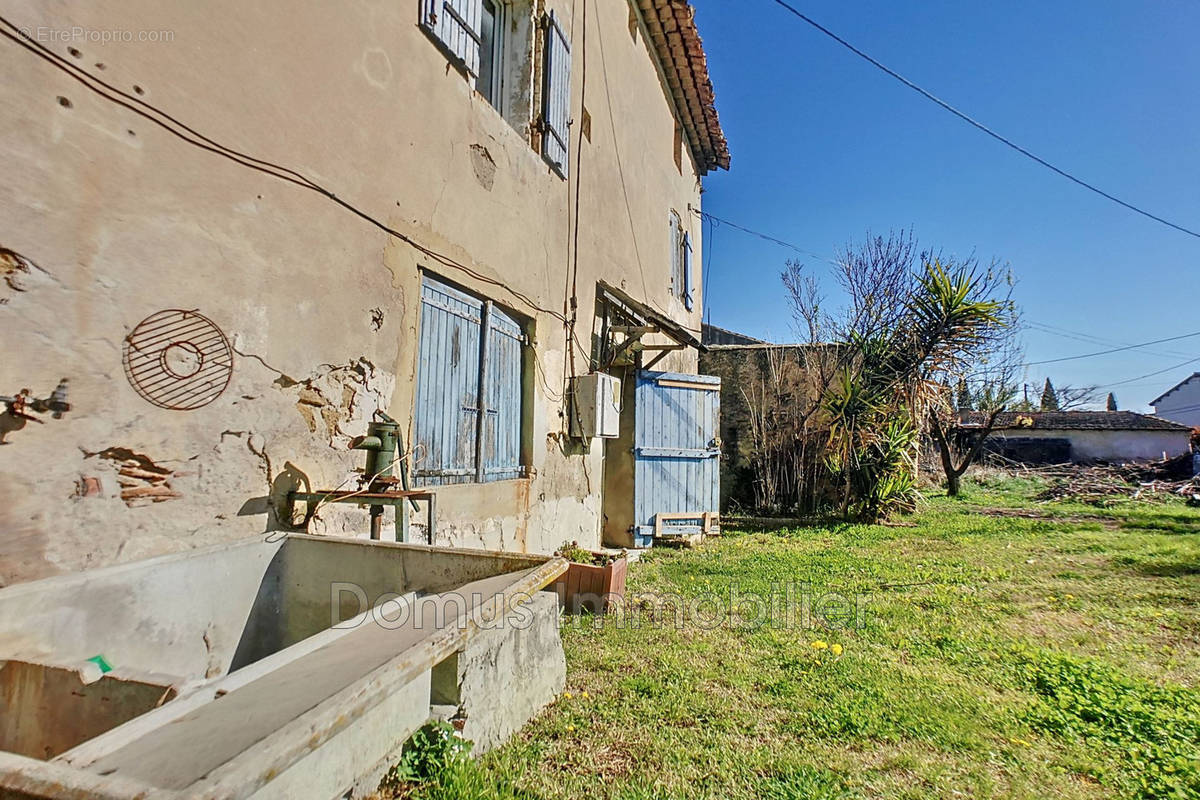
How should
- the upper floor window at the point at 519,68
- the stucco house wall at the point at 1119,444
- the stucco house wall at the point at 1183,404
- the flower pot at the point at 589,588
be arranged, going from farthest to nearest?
the stucco house wall at the point at 1183,404, the stucco house wall at the point at 1119,444, the upper floor window at the point at 519,68, the flower pot at the point at 589,588

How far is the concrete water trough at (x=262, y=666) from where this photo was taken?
0.95 metres

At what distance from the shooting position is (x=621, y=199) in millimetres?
7469

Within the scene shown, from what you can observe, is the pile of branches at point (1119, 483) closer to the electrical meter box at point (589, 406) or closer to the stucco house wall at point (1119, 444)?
the stucco house wall at point (1119, 444)

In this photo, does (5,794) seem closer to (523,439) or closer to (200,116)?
(200,116)

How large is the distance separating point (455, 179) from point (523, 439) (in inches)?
84.7

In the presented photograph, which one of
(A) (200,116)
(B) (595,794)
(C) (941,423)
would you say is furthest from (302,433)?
(C) (941,423)

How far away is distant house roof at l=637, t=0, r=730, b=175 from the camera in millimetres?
8141

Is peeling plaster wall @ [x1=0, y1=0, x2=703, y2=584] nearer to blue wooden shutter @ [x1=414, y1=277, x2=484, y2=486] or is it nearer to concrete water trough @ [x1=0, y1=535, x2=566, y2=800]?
blue wooden shutter @ [x1=414, y1=277, x2=484, y2=486]

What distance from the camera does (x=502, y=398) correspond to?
15.4 ft

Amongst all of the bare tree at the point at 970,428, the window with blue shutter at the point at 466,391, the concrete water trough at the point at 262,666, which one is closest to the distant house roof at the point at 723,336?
the bare tree at the point at 970,428

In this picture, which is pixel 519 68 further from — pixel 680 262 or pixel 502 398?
pixel 680 262

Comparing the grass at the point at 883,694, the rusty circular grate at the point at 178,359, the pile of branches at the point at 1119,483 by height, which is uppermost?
the rusty circular grate at the point at 178,359

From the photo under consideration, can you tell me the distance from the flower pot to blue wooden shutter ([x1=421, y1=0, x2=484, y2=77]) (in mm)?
3682

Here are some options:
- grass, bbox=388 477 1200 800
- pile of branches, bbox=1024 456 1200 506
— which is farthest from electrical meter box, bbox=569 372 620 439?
pile of branches, bbox=1024 456 1200 506
